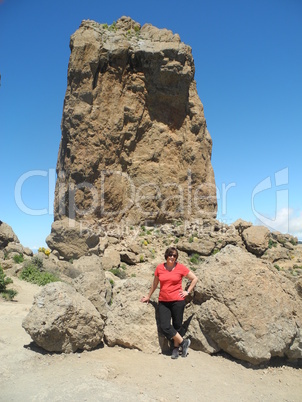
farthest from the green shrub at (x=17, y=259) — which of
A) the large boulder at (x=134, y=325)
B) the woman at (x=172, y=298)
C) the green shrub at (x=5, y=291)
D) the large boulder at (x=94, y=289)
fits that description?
the woman at (x=172, y=298)

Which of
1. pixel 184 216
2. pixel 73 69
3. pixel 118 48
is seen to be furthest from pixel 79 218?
pixel 118 48

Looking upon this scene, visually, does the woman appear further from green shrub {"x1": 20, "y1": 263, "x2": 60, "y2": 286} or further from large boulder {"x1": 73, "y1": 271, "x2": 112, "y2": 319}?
green shrub {"x1": 20, "y1": 263, "x2": 60, "y2": 286}

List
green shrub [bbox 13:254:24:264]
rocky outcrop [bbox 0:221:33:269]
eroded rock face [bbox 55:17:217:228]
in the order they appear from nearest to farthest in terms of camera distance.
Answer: green shrub [bbox 13:254:24:264] → rocky outcrop [bbox 0:221:33:269] → eroded rock face [bbox 55:17:217:228]

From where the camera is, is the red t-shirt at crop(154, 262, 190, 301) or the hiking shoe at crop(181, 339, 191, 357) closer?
the hiking shoe at crop(181, 339, 191, 357)

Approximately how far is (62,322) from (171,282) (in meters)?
1.59

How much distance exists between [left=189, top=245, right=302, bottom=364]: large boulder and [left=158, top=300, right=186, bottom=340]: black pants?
0.31 metres

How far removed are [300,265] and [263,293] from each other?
1336 centimetres

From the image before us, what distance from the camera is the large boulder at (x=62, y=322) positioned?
179 inches

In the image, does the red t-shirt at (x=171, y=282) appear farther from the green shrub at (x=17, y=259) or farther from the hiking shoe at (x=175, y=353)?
the green shrub at (x=17, y=259)

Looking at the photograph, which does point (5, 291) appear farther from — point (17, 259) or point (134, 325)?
point (134, 325)

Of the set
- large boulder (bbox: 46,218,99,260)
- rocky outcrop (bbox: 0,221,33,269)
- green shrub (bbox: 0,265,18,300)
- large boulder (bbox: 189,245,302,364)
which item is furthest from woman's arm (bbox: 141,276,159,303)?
large boulder (bbox: 46,218,99,260)

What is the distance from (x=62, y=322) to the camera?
181 inches

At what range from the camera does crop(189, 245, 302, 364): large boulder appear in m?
4.77

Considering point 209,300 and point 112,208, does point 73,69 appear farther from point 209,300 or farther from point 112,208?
point 209,300
